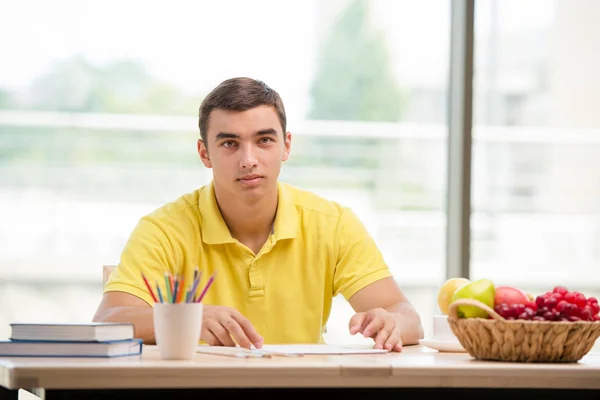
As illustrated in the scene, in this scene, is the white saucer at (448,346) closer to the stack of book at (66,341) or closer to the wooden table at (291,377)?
the wooden table at (291,377)

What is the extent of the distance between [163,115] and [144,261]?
1.91 meters

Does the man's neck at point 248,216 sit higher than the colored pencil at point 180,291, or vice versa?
the man's neck at point 248,216

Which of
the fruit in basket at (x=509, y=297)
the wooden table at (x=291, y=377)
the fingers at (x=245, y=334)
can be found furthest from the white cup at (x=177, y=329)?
the fruit in basket at (x=509, y=297)

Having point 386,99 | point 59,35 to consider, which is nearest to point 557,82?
Result: point 386,99

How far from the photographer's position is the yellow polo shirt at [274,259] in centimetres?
229

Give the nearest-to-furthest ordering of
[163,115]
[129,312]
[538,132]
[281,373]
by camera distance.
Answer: [281,373] → [129,312] → [163,115] → [538,132]

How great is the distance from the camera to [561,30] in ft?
13.7

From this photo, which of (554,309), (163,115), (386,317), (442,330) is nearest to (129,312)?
(386,317)

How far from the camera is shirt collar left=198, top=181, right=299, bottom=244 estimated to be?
2314 millimetres

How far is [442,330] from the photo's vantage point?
6.11 ft

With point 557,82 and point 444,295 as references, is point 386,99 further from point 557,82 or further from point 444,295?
point 444,295

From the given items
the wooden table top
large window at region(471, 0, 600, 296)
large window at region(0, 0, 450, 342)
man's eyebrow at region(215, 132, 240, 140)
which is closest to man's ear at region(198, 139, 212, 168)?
man's eyebrow at region(215, 132, 240, 140)

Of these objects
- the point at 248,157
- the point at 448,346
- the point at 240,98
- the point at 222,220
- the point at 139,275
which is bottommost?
the point at 448,346

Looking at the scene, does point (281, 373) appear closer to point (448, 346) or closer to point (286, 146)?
point (448, 346)
